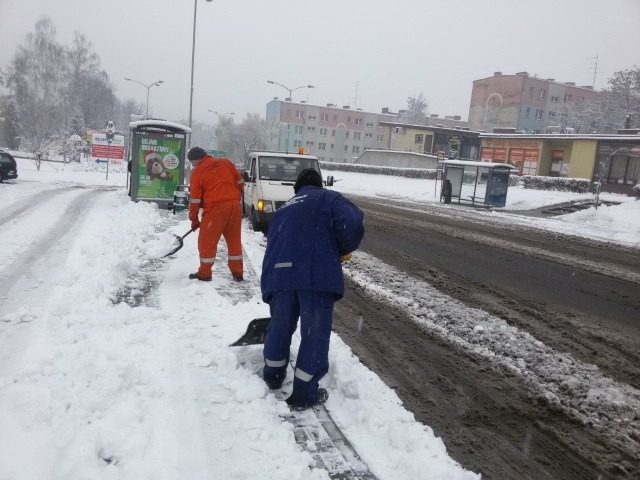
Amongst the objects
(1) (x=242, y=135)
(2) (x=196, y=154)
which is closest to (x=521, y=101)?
(1) (x=242, y=135)

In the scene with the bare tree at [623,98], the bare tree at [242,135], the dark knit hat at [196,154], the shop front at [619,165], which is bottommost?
the dark knit hat at [196,154]

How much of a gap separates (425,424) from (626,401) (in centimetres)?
197

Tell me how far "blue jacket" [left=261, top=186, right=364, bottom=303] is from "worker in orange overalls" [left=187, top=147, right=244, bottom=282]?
3.16 metres

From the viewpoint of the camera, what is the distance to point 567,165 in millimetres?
35656

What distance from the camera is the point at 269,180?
1176cm

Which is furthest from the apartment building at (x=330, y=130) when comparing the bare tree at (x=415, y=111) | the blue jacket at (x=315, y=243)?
the blue jacket at (x=315, y=243)

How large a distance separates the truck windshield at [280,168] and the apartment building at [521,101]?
204 feet

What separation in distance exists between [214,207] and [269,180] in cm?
518

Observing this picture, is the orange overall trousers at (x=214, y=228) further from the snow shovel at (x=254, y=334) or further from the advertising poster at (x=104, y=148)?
the advertising poster at (x=104, y=148)

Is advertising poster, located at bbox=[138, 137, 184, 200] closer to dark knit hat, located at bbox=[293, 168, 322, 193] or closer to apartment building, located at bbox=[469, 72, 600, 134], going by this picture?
dark knit hat, located at bbox=[293, 168, 322, 193]

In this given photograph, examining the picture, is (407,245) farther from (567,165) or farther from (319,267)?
(567,165)

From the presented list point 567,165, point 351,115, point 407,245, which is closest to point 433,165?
point 567,165

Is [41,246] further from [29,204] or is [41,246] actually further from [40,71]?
[40,71]

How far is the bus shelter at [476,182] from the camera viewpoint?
2389 centimetres
